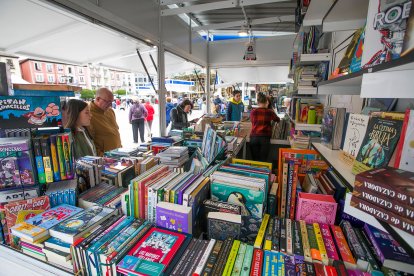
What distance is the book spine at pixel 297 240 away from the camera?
34.6 inches

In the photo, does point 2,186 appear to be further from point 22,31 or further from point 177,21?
point 177,21

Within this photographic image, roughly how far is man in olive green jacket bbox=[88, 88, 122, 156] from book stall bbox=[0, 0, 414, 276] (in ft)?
3.57

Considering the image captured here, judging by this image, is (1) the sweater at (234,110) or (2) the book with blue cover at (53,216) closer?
(2) the book with blue cover at (53,216)

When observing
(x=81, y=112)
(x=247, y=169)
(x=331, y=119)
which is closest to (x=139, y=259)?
(x=247, y=169)

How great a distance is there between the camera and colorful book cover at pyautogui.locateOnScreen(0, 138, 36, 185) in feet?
3.66

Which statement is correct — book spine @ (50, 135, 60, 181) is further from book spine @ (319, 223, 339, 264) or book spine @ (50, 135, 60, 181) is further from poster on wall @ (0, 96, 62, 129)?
book spine @ (319, 223, 339, 264)

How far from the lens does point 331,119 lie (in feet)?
4.43

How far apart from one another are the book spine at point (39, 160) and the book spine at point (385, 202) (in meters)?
1.49

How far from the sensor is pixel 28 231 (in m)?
0.98

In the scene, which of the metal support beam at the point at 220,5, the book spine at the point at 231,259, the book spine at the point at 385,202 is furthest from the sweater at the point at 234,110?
the book spine at the point at 385,202

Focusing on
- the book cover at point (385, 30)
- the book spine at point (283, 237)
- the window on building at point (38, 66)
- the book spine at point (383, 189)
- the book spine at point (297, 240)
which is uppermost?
the window on building at point (38, 66)

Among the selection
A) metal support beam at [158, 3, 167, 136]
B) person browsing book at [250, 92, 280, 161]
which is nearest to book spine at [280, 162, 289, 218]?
person browsing book at [250, 92, 280, 161]

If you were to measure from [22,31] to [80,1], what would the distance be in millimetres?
673

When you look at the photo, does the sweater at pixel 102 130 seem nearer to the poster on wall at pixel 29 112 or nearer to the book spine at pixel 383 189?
the poster on wall at pixel 29 112
